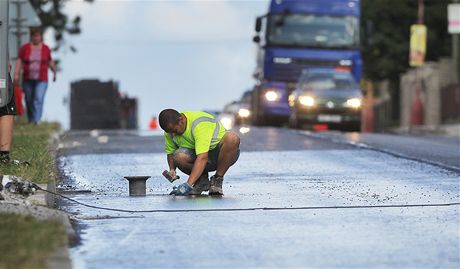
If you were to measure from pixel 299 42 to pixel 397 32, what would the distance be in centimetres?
3945

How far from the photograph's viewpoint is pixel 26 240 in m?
8.30

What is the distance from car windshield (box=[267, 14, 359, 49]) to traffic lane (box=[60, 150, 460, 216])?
17.7 m

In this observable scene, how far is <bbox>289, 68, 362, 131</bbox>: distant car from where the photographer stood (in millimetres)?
35125

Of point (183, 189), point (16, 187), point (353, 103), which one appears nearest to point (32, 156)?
point (183, 189)

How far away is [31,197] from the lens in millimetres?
11305

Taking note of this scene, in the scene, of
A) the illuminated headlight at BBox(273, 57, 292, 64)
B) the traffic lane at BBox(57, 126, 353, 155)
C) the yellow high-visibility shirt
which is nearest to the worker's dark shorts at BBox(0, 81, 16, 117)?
the yellow high-visibility shirt

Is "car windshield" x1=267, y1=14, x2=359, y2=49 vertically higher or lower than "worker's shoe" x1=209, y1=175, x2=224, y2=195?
higher

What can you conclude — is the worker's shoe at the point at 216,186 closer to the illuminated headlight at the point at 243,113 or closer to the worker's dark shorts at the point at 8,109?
the worker's dark shorts at the point at 8,109

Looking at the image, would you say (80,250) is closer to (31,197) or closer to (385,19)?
(31,197)

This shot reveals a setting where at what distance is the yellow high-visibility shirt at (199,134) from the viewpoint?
12453 millimetres

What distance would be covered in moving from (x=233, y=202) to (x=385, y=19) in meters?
66.5

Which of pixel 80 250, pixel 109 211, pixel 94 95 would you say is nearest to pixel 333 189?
pixel 109 211

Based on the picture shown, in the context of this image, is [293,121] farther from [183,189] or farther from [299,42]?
[183,189]

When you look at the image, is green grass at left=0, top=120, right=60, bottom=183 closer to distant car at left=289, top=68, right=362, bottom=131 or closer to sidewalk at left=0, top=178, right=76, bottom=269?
sidewalk at left=0, top=178, right=76, bottom=269
